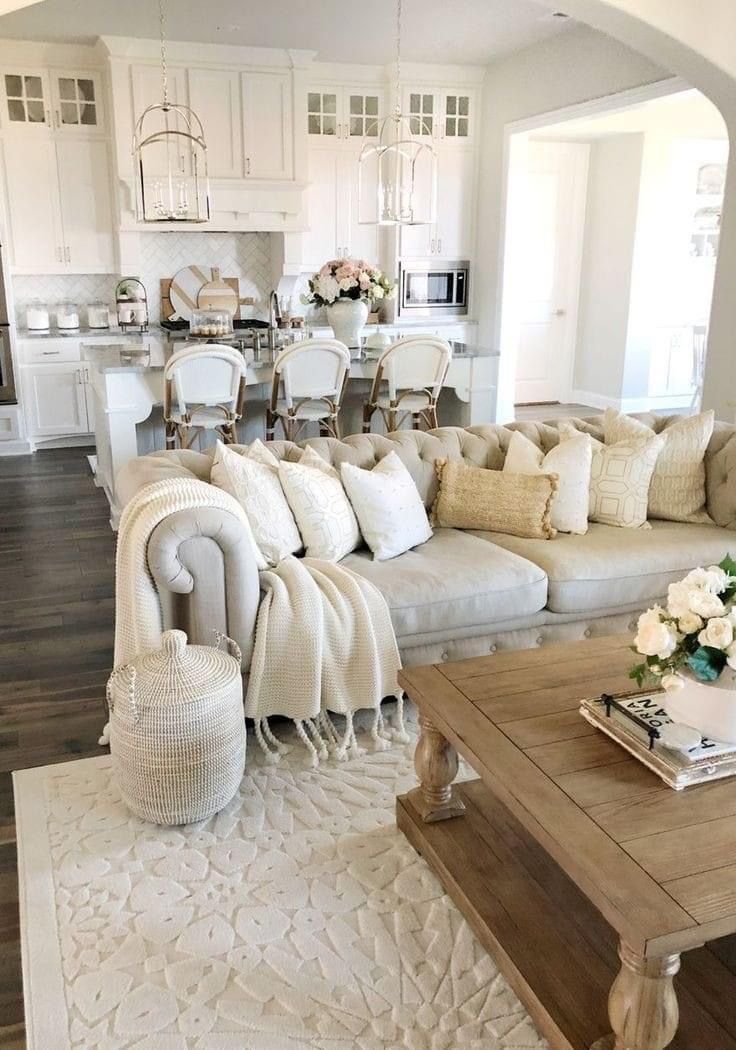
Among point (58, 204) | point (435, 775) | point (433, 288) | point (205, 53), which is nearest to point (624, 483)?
point (435, 775)

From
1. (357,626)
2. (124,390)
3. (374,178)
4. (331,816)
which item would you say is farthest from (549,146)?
(331,816)

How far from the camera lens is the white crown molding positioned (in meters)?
6.57

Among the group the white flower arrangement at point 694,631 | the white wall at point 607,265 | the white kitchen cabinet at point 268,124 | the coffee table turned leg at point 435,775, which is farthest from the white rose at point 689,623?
the white wall at point 607,265

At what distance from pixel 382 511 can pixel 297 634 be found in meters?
0.64

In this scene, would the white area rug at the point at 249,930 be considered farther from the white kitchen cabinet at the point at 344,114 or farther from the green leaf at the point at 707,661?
the white kitchen cabinet at the point at 344,114

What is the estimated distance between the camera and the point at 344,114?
7.51 m

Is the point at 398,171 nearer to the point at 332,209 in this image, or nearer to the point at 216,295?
the point at 332,209

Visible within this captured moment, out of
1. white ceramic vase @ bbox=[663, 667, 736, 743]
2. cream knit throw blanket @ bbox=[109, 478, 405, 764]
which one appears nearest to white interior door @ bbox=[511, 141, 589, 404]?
cream knit throw blanket @ bbox=[109, 478, 405, 764]

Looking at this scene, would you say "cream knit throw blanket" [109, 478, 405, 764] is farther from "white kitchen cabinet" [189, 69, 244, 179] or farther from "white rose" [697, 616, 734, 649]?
"white kitchen cabinet" [189, 69, 244, 179]

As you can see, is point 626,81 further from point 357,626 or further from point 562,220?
point 357,626

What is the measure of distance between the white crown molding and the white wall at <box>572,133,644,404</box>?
9.82 feet

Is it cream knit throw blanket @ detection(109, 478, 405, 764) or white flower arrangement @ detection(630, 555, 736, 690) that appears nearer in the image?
white flower arrangement @ detection(630, 555, 736, 690)

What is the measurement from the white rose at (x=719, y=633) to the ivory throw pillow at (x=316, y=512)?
1550mm

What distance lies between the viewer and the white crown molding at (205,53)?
21.5 feet
